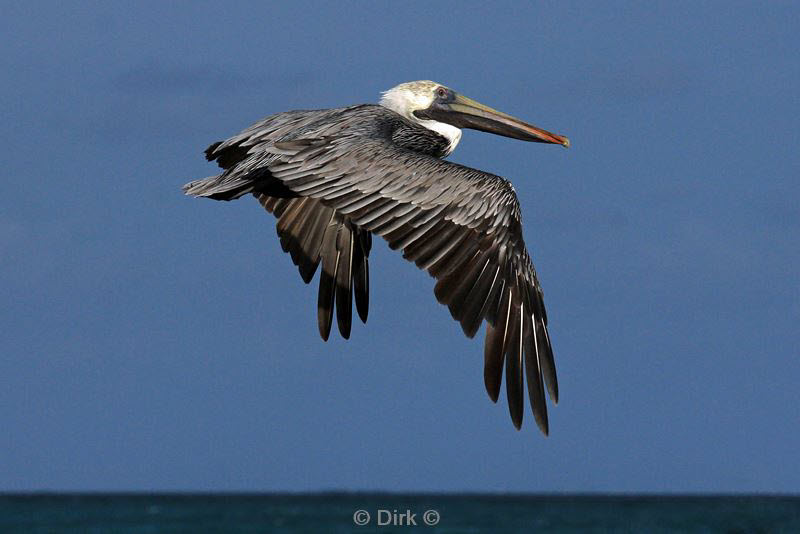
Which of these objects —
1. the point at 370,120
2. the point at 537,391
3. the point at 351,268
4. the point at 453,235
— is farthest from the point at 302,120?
the point at 537,391

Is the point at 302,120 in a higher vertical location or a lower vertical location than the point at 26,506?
higher

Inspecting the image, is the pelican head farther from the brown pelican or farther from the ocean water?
the ocean water

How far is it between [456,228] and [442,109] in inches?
141

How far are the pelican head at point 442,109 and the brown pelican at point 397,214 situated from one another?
316 mm

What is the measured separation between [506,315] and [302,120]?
10.3 feet

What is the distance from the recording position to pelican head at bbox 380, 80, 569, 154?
13.9m

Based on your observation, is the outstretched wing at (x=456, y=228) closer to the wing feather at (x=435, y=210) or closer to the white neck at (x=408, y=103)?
the wing feather at (x=435, y=210)

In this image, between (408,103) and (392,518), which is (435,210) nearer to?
(408,103)

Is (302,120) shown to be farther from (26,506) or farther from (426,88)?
(26,506)

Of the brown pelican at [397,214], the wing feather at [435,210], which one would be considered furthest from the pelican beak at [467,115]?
the wing feather at [435,210]

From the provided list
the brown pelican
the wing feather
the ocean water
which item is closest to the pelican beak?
the brown pelican

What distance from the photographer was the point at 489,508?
74.6m

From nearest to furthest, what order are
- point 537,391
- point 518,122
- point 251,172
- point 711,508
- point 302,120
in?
point 537,391 < point 251,172 < point 302,120 < point 518,122 < point 711,508

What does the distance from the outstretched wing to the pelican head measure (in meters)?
2.47
